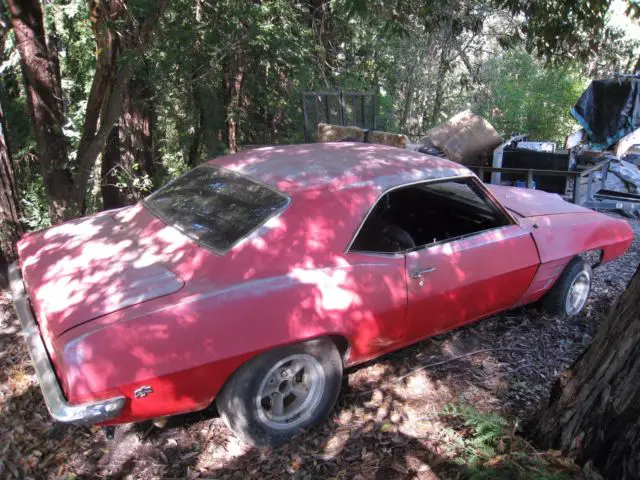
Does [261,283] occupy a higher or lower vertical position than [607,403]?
higher

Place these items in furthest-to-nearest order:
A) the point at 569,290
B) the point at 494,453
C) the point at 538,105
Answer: the point at 538,105
the point at 569,290
the point at 494,453

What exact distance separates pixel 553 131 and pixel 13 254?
52.8ft

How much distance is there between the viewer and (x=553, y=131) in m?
16.4

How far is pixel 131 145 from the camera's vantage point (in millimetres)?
8289

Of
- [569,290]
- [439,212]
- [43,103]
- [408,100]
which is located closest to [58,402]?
[439,212]

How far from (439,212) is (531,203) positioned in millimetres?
791

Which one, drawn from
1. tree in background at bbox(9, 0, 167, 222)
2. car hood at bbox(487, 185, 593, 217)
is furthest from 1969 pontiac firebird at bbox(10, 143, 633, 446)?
tree in background at bbox(9, 0, 167, 222)

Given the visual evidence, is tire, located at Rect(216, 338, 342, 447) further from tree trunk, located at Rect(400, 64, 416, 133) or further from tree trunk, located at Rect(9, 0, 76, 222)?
tree trunk, located at Rect(400, 64, 416, 133)

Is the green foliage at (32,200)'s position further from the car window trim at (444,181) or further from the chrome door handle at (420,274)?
the chrome door handle at (420,274)

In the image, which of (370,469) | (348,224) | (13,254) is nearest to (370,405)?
(370,469)

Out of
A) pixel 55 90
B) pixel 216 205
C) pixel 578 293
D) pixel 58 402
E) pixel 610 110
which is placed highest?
pixel 55 90

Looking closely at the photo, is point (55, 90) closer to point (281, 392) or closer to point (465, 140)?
point (281, 392)

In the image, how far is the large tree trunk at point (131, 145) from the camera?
781 centimetres

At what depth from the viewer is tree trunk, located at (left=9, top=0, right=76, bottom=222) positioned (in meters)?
4.44
